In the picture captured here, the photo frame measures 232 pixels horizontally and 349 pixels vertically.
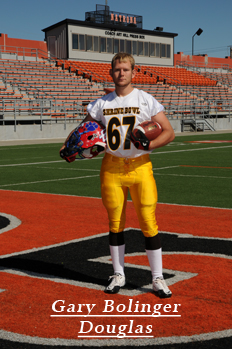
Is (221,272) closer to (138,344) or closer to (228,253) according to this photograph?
(228,253)

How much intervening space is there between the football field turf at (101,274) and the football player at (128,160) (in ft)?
1.11

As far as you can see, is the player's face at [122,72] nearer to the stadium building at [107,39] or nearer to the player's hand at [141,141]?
the player's hand at [141,141]

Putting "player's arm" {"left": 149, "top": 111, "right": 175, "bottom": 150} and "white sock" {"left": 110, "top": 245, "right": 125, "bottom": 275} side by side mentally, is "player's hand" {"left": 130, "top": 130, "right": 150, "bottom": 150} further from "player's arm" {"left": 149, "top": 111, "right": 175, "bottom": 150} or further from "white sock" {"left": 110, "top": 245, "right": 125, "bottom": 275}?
"white sock" {"left": 110, "top": 245, "right": 125, "bottom": 275}

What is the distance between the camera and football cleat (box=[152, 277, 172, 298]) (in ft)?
12.3

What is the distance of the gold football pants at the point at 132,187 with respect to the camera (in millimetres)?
3869

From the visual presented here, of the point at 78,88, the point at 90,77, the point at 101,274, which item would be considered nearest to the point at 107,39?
the point at 90,77

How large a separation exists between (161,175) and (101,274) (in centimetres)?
722

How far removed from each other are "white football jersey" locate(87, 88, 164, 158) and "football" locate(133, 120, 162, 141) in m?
0.10

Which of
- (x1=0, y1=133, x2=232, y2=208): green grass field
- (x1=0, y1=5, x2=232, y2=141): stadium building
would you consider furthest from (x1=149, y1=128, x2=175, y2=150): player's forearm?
(x1=0, y1=5, x2=232, y2=141): stadium building

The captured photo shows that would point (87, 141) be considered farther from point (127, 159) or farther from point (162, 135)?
point (162, 135)

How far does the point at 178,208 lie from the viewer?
758cm

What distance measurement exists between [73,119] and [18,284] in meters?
25.3

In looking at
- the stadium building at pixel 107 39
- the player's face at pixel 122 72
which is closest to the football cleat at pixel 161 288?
the player's face at pixel 122 72

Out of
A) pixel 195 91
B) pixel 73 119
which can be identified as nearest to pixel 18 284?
pixel 73 119
